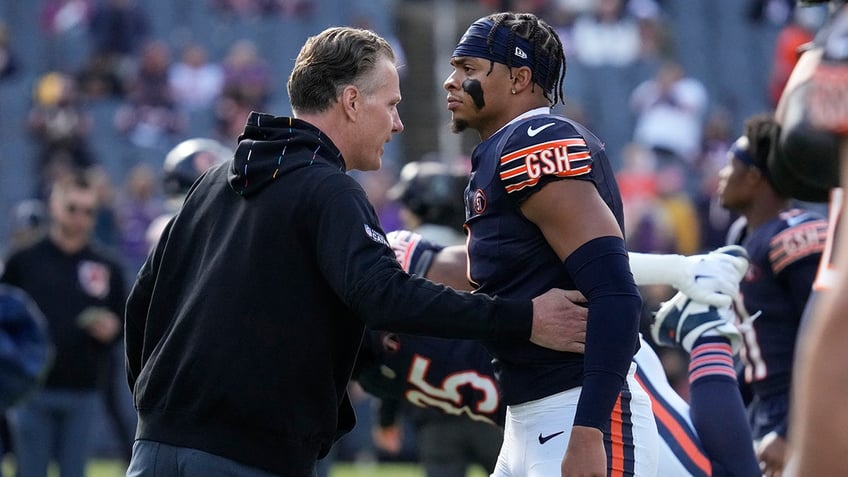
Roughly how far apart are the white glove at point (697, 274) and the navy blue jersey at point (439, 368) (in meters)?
0.70

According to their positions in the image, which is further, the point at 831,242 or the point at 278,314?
the point at 831,242

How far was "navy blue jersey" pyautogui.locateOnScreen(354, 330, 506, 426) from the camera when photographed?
480 cm

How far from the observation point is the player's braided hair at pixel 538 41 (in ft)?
12.0

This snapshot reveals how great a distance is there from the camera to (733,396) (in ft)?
14.7

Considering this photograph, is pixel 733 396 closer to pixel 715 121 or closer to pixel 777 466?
pixel 777 466

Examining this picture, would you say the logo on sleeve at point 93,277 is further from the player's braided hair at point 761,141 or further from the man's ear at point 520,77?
the man's ear at point 520,77

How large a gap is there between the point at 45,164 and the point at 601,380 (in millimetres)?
11685

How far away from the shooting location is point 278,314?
3324 mm

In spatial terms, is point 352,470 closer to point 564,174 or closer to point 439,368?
point 439,368

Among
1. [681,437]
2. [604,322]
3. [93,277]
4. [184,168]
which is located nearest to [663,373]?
[681,437]

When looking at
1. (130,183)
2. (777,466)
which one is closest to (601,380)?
(777,466)

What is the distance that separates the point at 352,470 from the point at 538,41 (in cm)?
843

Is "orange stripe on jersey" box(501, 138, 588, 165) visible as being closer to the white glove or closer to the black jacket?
the black jacket

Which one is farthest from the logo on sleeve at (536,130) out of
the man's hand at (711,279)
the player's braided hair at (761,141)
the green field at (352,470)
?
the green field at (352,470)
